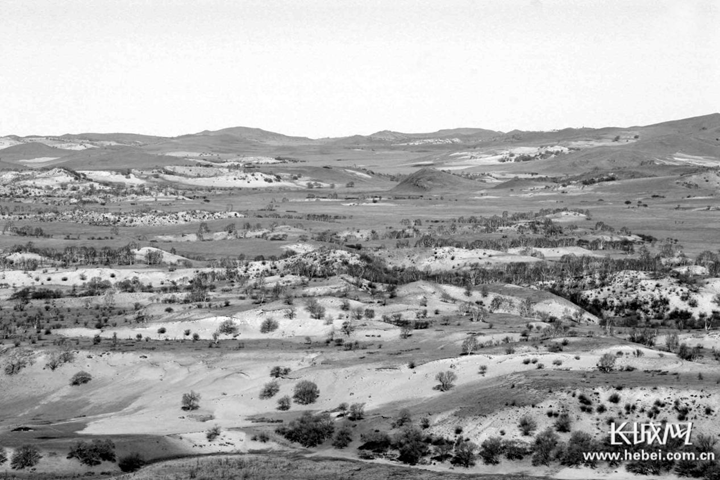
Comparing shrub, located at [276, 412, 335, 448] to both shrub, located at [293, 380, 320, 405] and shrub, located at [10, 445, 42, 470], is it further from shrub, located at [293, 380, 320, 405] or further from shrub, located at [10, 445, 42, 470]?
shrub, located at [10, 445, 42, 470]

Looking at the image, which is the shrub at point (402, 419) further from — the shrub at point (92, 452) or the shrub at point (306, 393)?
the shrub at point (92, 452)

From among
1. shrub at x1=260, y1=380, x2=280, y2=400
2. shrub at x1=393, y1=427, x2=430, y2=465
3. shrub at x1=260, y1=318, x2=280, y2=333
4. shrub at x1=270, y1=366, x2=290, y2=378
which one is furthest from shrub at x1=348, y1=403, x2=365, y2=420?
shrub at x1=260, y1=318, x2=280, y2=333

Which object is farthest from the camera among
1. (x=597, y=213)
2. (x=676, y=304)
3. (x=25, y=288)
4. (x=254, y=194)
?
(x=254, y=194)

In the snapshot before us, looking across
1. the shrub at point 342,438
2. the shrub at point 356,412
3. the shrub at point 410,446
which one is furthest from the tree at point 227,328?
the shrub at point 410,446

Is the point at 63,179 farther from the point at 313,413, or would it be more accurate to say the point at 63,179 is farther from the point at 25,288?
the point at 313,413

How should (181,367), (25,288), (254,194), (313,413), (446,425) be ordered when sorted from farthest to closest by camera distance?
1. (254,194)
2. (25,288)
3. (181,367)
4. (313,413)
5. (446,425)

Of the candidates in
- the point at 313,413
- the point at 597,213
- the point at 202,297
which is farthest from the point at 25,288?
the point at 597,213

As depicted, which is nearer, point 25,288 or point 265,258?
point 25,288

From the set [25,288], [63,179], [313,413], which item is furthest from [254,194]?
[313,413]
